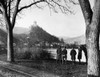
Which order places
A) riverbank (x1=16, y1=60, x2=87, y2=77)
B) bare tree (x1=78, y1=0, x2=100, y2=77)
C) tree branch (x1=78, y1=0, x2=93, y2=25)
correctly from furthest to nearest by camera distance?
riverbank (x1=16, y1=60, x2=87, y2=77) → tree branch (x1=78, y1=0, x2=93, y2=25) → bare tree (x1=78, y1=0, x2=100, y2=77)

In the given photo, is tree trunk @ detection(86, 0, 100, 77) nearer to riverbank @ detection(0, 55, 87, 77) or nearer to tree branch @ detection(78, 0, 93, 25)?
tree branch @ detection(78, 0, 93, 25)

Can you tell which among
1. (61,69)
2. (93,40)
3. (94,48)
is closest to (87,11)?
(93,40)

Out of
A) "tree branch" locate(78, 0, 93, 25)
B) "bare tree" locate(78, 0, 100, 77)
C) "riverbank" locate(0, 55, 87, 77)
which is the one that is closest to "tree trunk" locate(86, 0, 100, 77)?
"bare tree" locate(78, 0, 100, 77)

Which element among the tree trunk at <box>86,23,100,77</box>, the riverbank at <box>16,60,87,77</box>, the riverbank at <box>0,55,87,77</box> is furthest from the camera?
the riverbank at <box>16,60,87,77</box>

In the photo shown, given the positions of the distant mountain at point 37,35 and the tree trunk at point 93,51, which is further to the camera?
the distant mountain at point 37,35

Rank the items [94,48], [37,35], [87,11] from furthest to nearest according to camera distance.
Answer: [37,35]
[87,11]
[94,48]

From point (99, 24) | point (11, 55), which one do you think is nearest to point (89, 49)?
point (99, 24)

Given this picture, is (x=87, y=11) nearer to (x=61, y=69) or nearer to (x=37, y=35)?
(x=61, y=69)

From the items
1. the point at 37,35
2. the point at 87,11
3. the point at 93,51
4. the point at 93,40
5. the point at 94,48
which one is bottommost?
the point at 93,51

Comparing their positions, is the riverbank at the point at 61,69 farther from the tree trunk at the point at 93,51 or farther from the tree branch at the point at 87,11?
the tree branch at the point at 87,11

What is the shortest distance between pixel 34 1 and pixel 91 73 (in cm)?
1202

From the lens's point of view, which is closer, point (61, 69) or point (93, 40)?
point (93, 40)

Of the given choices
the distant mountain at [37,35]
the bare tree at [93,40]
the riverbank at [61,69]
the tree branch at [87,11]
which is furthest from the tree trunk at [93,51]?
the distant mountain at [37,35]

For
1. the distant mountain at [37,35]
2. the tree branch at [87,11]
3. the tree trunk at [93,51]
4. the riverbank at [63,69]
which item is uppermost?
the distant mountain at [37,35]
